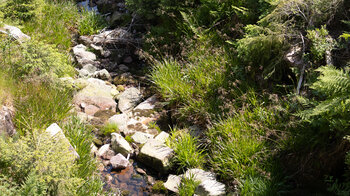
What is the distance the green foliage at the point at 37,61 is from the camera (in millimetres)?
5966

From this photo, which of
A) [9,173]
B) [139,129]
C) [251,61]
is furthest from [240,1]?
[9,173]

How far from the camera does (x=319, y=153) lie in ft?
14.0

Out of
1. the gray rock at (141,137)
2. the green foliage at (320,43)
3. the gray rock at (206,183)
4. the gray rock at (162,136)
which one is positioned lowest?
the gray rock at (141,137)

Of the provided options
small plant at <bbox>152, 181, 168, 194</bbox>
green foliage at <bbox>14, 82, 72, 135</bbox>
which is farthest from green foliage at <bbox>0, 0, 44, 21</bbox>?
small plant at <bbox>152, 181, 168, 194</bbox>

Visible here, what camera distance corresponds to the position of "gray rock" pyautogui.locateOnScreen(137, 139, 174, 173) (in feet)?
18.0

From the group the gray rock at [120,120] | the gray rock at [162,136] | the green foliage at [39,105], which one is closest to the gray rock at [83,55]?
the green foliage at [39,105]

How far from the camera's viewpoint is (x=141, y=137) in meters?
6.13

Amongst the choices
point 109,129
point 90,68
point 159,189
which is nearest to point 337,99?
point 159,189

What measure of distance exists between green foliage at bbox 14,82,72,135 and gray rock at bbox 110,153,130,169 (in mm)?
1251

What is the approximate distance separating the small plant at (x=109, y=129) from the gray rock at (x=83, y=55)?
284 cm

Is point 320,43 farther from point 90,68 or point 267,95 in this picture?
point 90,68

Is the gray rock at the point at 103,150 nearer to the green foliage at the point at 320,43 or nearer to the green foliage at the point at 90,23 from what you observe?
the green foliage at the point at 320,43

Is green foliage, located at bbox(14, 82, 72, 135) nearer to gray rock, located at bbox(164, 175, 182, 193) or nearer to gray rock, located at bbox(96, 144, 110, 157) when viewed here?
gray rock, located at bbox(96, 144, 110, 157)

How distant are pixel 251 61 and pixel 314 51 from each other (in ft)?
3.82
